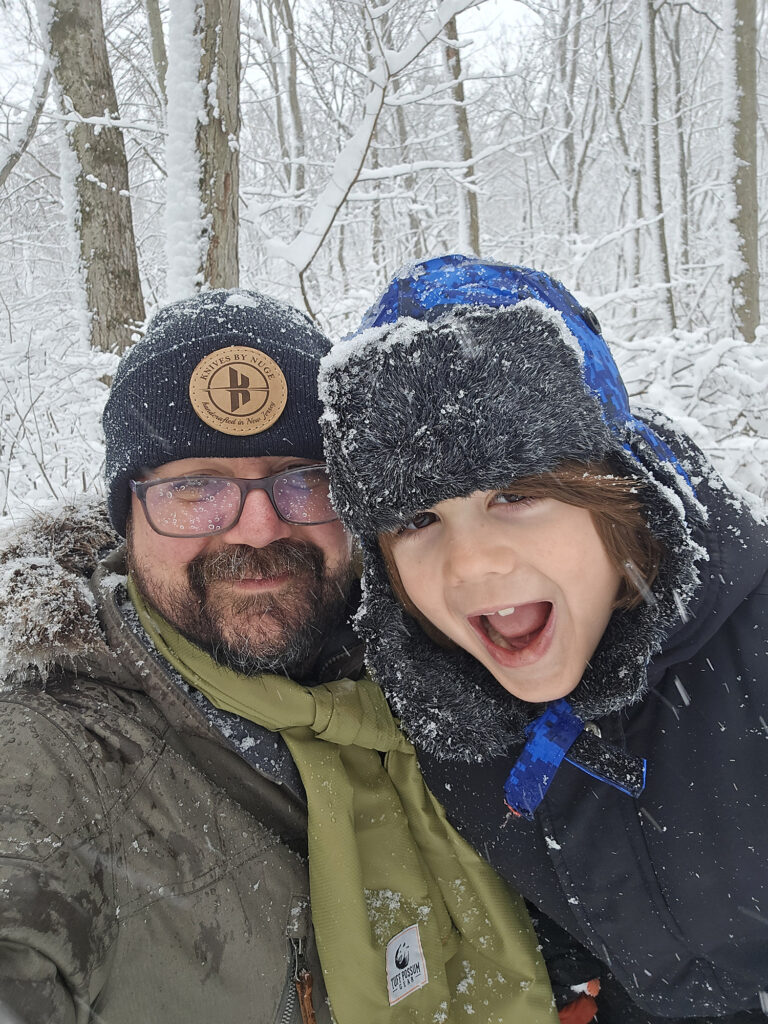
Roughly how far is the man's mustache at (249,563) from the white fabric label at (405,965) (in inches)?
34.6

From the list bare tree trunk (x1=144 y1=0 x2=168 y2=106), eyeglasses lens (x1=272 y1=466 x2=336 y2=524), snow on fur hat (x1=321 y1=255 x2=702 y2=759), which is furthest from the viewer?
bare tree trunk (x1=144 y1=0 x2=168 y2=106)

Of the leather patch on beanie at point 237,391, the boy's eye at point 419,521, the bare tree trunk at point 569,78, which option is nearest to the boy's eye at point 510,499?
the boy's eye at point 419,521

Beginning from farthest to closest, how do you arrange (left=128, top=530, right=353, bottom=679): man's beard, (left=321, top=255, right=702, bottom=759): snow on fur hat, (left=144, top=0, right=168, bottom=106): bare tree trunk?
(left=144, top=0, right=168, bottom=106): bare tree trunk < (left=128, top=530, right=353, bottom=679): man's beard < (left=321, top=255, right=702, bottom=759): snow on fur hat

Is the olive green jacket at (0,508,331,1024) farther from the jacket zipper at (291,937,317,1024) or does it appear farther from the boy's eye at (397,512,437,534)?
the boy's eye at (397,512,437,534)

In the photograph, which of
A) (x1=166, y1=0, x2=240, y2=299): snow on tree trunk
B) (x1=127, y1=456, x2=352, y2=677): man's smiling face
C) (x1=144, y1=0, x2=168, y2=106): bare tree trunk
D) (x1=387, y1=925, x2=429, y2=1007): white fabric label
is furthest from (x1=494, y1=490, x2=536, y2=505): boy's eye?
(x1=144, y1=0, x2=168, y2=106): bare tree trunk

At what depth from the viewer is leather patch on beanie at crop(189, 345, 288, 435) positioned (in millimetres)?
1688

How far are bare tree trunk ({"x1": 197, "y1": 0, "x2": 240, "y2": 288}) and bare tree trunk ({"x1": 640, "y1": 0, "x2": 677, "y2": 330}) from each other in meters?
5.63

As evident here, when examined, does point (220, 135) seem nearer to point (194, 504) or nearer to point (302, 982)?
point (194, 504)

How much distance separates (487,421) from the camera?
121 centimetres

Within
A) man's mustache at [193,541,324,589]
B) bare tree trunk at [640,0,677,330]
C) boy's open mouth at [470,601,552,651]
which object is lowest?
boy's open mouth at [470,601,552,651]

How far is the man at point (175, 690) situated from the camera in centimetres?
116

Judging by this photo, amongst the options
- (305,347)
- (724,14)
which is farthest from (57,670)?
(724,14)

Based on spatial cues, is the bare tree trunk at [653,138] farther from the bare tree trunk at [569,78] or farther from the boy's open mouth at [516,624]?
the boy's open mouth at [516,624]

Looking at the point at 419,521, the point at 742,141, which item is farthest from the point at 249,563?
the point at 742,141
